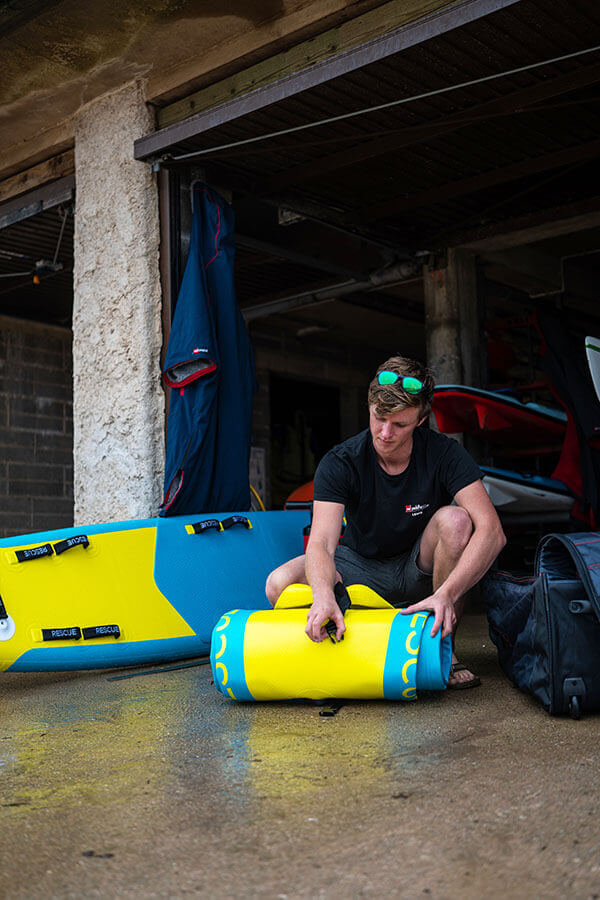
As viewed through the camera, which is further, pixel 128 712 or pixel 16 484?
pixel 16 484

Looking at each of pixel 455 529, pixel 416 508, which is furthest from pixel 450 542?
pixel 416 508

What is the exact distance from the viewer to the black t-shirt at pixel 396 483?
3133mm

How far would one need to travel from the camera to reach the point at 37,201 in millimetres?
5559

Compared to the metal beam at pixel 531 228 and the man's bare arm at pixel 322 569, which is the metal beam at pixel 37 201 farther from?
the man's bare arm at pixel 322 569

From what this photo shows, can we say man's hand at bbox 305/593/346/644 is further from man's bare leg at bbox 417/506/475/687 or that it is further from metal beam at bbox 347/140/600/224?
metal beam at bbox 347/140/600/224

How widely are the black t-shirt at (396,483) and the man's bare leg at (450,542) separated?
9cm

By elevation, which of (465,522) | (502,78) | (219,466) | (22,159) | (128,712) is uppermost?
(22,159)

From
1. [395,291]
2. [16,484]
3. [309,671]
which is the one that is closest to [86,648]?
[309,671]

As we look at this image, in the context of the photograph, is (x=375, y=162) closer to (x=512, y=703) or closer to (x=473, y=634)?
(x=473, y=634)

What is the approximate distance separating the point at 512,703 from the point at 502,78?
2.69m

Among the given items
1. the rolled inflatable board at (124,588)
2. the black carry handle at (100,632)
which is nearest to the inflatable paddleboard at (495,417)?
the rolled inflatable board at (124,588)

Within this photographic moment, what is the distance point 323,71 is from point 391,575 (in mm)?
2193

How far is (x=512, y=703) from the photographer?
108 inches

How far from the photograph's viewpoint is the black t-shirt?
10.3 ft
